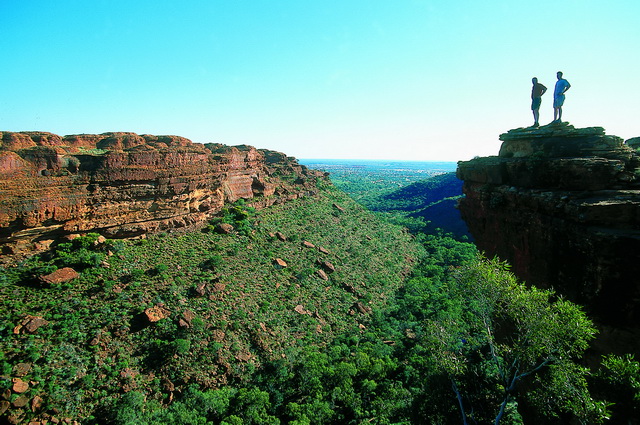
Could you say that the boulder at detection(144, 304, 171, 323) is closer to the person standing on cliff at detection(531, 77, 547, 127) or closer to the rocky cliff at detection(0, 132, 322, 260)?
the rocky cliff at detection(0, 132, 322, 260)

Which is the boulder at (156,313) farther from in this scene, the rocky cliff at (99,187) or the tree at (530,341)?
the tree at (530,341)

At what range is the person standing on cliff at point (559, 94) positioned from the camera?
13.1 m

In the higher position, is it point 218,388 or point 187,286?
point 187,286

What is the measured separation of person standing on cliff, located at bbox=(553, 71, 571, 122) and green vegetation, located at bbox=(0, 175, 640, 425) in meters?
7.31

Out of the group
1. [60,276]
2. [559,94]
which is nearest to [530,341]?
[559,94]

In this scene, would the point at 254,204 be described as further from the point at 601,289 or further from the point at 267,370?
the point at 601,289

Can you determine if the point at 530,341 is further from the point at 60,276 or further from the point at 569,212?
the point at 60,276

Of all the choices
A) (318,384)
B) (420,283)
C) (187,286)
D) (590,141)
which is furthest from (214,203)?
(590,141)

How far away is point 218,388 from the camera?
62.1 feet

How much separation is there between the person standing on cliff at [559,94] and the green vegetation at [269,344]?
7.31m

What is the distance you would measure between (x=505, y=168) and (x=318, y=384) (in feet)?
58.1

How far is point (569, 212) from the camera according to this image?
9.62 m

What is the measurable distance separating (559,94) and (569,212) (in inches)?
270

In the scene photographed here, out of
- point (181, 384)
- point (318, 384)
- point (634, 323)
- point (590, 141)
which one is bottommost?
point (318, 384)
